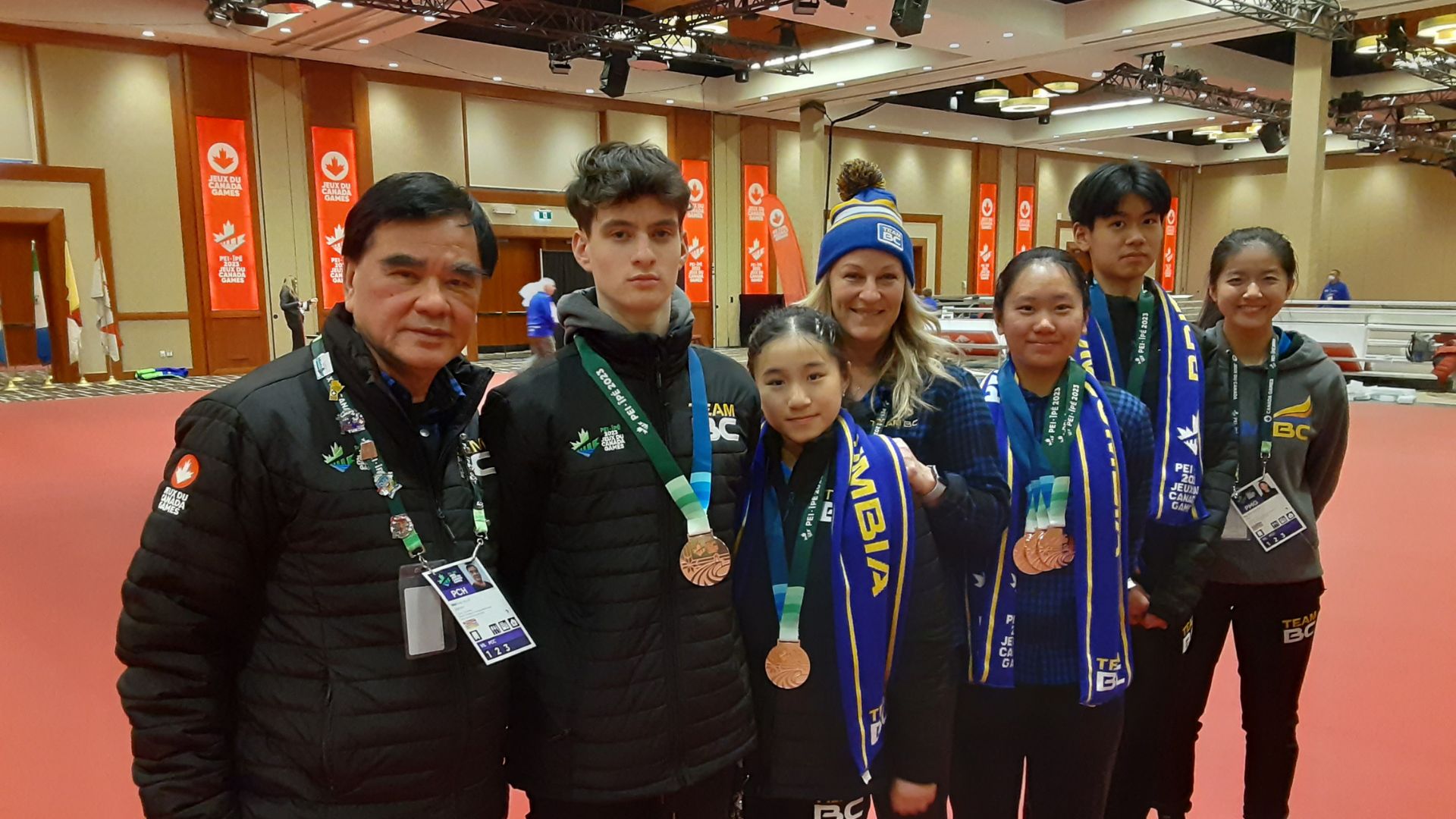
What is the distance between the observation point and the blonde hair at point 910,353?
5.74 ft

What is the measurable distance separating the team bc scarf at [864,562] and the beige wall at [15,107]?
49.5 feet

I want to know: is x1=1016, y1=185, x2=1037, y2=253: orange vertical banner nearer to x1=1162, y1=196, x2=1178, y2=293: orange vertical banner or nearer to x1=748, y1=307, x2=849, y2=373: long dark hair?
x1=1162, y1=196, x2=1178, y2=293: orange vertical banner

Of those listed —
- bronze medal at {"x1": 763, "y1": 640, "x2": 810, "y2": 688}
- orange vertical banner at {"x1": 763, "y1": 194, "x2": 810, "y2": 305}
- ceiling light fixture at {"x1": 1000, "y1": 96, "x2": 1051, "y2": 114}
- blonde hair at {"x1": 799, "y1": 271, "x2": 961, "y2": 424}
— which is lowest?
bronze medal at {"x1": 763, "y1": 640, "x2": 810, "y2": 688}

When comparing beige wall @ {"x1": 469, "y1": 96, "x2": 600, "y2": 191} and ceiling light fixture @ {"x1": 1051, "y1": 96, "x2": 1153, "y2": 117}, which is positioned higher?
ceiling light fixture @ {"x1": 1051, "y1": 96, "x2": 1153, "y2": 117}

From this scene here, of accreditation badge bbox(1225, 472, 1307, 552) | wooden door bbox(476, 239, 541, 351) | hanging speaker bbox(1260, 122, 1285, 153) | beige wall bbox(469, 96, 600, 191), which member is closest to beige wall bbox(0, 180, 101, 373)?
beige wall bbox(469, 96, 600, 191)

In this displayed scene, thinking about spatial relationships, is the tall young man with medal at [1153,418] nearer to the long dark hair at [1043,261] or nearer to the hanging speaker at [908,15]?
the long dark hair at [1043,261]

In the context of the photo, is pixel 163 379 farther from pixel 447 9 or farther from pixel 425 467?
pixel 425 467

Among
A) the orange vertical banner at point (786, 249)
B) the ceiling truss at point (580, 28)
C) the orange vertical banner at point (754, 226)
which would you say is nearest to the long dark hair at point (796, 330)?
the orange vertical banner at point (786, 249)

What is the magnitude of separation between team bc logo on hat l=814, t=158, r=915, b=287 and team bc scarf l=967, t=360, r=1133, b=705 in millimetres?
427

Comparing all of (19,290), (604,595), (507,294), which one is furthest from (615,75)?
(604,595)

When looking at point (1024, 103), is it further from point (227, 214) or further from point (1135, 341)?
point (1135, 341)

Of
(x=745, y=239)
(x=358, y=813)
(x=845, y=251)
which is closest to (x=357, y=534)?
(x=358, y=813)

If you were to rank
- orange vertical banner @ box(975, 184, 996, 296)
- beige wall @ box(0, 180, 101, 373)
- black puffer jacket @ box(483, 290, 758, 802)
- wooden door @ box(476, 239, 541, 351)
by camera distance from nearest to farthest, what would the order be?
black puffer jacket @ box(483, 290, 758, 802), beige wall @ box(0, 180, 101, 373), wooden door @ box(476, 239, 541, 351), orange vertical banner @ box(975, 184, 996, 296)

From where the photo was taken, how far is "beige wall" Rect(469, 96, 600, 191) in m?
16.1
